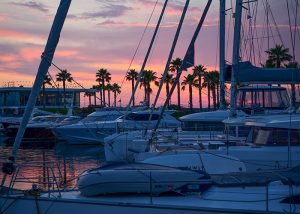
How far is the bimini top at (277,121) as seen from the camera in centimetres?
1316

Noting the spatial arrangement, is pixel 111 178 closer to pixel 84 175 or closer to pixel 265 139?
pixel 84 175

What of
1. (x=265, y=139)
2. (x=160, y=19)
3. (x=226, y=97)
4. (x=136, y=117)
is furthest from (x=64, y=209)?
(x=136, y=117)

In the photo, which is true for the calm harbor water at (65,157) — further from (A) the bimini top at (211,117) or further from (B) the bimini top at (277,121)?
(B) the bimini top at (277,121)

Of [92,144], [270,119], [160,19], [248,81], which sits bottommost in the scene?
[92,144]

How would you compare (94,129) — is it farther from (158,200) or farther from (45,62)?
(158,200)

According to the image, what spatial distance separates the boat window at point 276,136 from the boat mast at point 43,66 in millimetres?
6711

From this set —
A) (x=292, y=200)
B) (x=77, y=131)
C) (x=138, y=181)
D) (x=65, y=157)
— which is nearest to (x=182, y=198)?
(x=138, y=181)

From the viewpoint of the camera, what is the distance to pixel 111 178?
8844mm

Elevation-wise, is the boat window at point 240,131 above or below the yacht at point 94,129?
above

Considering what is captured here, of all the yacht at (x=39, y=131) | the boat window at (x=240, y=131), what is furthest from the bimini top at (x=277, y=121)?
the yacht at (x=39, y=131)

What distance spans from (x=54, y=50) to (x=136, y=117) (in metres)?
25.0

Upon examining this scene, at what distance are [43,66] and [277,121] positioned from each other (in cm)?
672

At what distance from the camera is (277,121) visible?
44.3 ft

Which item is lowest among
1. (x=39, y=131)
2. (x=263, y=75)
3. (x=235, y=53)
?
(x=39, y=131)
